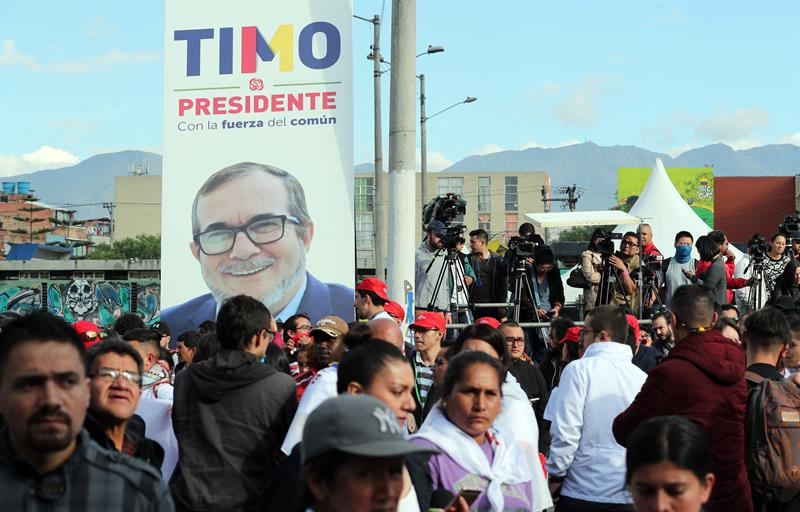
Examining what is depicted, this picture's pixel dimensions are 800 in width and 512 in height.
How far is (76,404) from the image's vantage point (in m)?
2.75

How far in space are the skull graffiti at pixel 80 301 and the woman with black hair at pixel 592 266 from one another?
32787mm

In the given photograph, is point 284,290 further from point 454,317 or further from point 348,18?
point 348,18

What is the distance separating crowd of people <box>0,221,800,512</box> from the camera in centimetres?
275

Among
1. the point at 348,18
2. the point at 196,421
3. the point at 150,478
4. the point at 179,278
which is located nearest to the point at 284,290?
the point at 179,278

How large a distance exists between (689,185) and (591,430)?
91.1m

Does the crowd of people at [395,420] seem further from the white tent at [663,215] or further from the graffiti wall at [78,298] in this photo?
the graffiti wall at [78,298]

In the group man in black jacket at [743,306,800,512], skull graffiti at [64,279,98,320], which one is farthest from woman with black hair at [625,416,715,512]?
skull graffiti at [64,279,98,320]

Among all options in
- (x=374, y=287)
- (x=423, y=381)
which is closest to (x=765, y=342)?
(x=423, y=381)

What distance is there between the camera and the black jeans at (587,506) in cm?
570

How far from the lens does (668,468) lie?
334cm

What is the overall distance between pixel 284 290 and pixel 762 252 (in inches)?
225

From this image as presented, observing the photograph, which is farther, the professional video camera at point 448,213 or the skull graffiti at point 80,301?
the skull graffiti at point 80,301

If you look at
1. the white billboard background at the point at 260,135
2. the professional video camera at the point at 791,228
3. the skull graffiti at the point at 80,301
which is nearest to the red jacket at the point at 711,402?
the white billboard background at the point at 260,135

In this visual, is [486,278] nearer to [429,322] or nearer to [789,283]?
[789,283]
